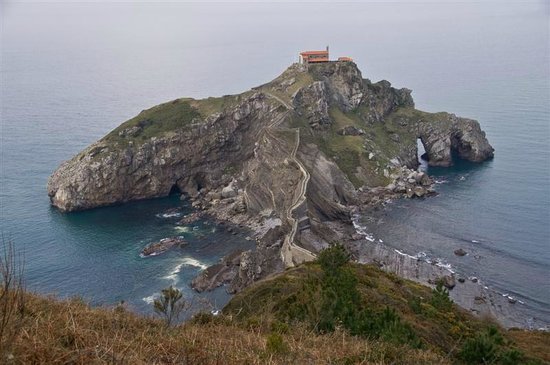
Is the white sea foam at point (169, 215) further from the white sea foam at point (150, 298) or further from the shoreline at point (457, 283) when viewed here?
the shoreline at point (457, 283)

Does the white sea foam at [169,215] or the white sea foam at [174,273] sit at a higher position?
the white sea foam at [169,215]

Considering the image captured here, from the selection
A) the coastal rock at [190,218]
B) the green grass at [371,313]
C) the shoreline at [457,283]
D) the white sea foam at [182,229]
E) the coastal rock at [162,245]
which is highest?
the green grass at [371,313]

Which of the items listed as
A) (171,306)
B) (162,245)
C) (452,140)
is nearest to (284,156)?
(162,245)

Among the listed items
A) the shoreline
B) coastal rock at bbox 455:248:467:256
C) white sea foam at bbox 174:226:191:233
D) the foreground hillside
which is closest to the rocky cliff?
the shoreline

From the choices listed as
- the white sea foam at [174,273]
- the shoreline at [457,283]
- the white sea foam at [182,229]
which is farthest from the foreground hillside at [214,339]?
the white sea foam at [182,229]

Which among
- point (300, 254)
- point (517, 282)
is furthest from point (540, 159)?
point (300, 254)

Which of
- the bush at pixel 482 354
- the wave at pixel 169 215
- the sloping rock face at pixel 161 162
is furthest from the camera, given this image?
the sloping rock face at pixel 161 162

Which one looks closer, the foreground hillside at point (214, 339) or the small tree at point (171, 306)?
the foreground hillside at point (214, 339)

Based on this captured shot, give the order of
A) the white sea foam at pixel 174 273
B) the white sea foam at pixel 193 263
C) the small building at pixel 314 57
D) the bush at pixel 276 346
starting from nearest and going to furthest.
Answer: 1. the bush at pixel 276 346
2. the white sea foam at pixel 174 273
3. the white sea foam at pixel 193 263
4. the small building at pixel 314 57

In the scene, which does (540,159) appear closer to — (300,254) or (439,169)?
(439,169)

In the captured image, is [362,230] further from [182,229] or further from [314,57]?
[314,57]
